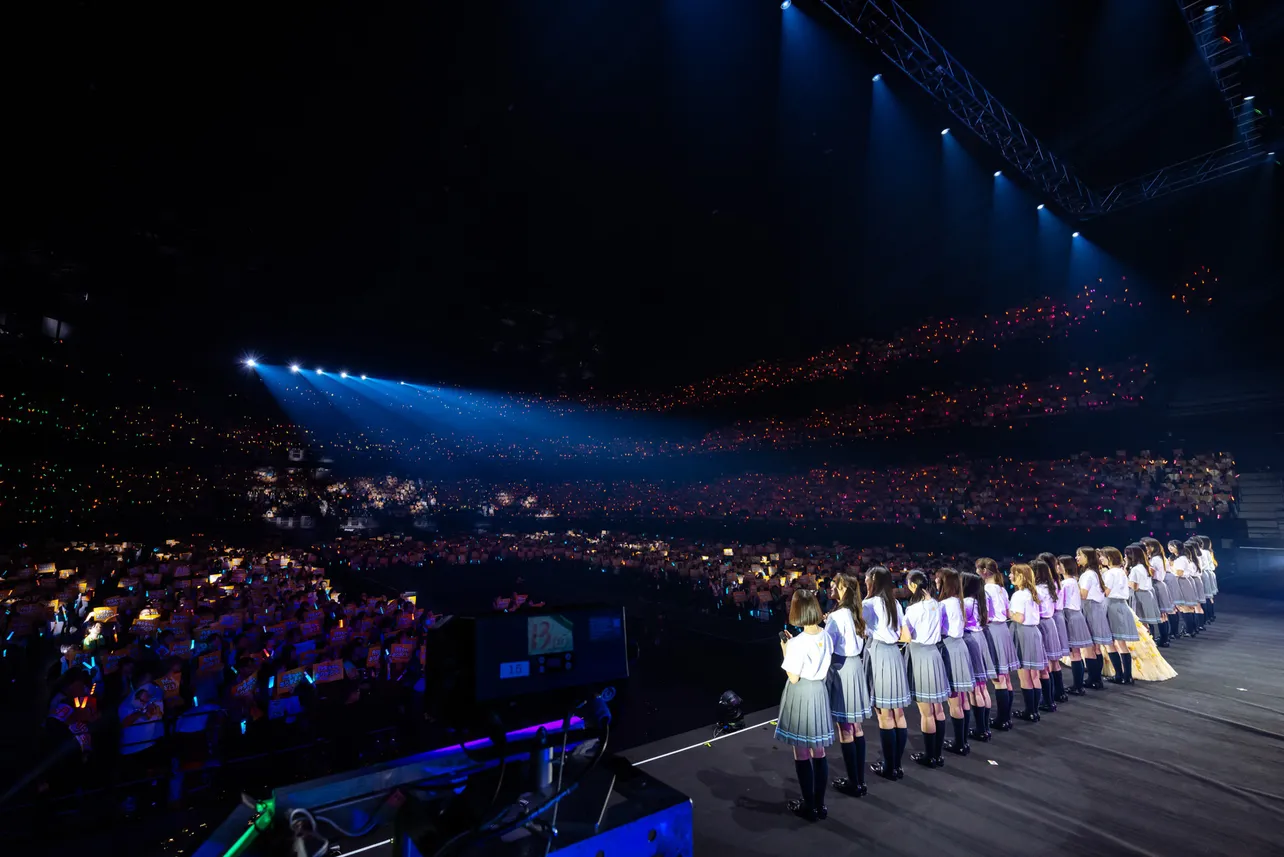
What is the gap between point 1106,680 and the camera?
8164 millimetres

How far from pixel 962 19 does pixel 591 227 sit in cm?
763

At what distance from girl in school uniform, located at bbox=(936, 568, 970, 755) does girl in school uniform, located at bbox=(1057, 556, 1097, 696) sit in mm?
2820

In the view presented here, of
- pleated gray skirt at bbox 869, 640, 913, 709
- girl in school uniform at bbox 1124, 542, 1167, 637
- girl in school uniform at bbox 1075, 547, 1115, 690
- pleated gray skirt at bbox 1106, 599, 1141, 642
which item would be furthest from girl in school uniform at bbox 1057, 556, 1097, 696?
pleated gray skirt at bbox 869, 640, 913, 709

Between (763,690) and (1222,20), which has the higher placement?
(1222,20)

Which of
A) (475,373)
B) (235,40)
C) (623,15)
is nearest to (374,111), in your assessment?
(235,40)

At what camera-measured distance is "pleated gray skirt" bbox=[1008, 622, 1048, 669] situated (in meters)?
6.58

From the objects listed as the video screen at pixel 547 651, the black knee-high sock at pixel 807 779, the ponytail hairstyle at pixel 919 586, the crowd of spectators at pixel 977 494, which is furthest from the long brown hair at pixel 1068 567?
the crowd of spectators at pixel 977 494

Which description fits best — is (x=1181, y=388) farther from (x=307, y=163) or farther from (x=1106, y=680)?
(x=307, y=163)

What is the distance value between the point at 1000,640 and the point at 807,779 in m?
3.63

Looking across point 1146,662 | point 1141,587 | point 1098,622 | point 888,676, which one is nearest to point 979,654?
point 888,676

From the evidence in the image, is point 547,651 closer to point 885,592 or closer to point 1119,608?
point 885,592

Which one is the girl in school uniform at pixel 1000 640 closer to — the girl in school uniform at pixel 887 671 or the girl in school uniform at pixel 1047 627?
the girl in school uniform at pixel 1047 627

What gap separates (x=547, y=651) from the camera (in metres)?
1.82

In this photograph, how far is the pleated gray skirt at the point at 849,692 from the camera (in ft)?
15.9
